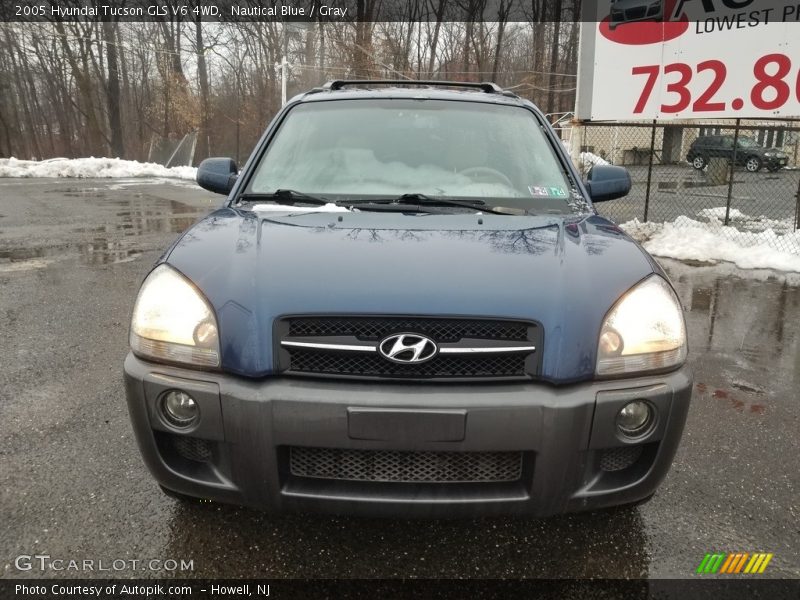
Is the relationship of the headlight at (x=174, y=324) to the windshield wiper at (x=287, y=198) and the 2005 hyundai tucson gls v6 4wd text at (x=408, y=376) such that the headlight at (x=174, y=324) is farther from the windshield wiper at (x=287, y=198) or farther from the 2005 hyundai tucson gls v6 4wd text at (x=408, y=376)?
the windshield wiper at (x=287, y=198)

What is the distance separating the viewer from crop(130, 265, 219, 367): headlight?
187cm

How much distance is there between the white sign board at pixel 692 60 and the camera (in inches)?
303

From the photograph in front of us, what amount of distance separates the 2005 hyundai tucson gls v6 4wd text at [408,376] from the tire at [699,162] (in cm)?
1281

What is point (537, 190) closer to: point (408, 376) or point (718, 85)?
point (408, 376)

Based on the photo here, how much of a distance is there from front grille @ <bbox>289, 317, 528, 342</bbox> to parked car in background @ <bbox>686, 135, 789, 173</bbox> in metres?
12.8

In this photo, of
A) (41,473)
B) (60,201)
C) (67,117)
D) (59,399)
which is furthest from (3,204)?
(67,117)

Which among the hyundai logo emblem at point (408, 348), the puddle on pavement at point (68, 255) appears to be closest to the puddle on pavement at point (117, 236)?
the puddle on pavement at point (68, 255)

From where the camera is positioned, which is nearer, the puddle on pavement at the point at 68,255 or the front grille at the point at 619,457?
the front grille at the point at 619,457

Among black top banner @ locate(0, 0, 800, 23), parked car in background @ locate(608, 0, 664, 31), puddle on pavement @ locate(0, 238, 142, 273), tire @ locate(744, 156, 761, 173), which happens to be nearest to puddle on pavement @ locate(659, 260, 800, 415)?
parked car in background @ locate(608, 0, 664, 31)

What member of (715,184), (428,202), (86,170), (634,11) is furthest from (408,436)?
(86,170)

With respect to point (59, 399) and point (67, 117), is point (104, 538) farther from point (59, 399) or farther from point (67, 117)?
point (67, 117)

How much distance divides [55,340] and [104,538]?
2.76 m

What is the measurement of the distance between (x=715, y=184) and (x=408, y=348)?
15.5m

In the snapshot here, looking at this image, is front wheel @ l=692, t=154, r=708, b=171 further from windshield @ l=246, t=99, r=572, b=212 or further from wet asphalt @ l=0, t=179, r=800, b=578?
windshield @ l=246, t=99, r=572, b=212
